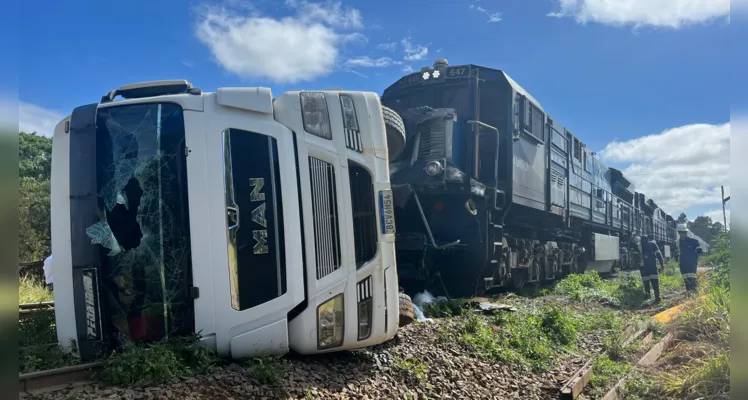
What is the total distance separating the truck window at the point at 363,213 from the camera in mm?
4215

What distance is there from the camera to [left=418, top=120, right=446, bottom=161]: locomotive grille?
7.71 metres

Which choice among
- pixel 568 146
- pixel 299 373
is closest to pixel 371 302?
pixel 299 373

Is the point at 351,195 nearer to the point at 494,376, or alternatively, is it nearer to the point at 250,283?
the point at 250,283

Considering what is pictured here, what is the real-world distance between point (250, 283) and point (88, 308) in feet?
3.51

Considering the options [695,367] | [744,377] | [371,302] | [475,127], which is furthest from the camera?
[475,127]

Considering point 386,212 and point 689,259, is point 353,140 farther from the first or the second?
point 689,259

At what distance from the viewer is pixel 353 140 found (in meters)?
4.23

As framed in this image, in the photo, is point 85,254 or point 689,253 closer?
point 85,254

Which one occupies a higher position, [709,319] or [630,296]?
[709,319]

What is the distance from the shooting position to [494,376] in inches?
202

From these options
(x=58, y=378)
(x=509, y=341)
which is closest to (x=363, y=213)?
(x=58, y=378)

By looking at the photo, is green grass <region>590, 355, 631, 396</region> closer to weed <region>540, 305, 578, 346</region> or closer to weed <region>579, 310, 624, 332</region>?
weed <region>540, 305, 578, 346</region>

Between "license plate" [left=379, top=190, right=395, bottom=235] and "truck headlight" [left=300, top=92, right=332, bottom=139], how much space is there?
67 cm

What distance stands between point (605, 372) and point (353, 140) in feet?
12.5
